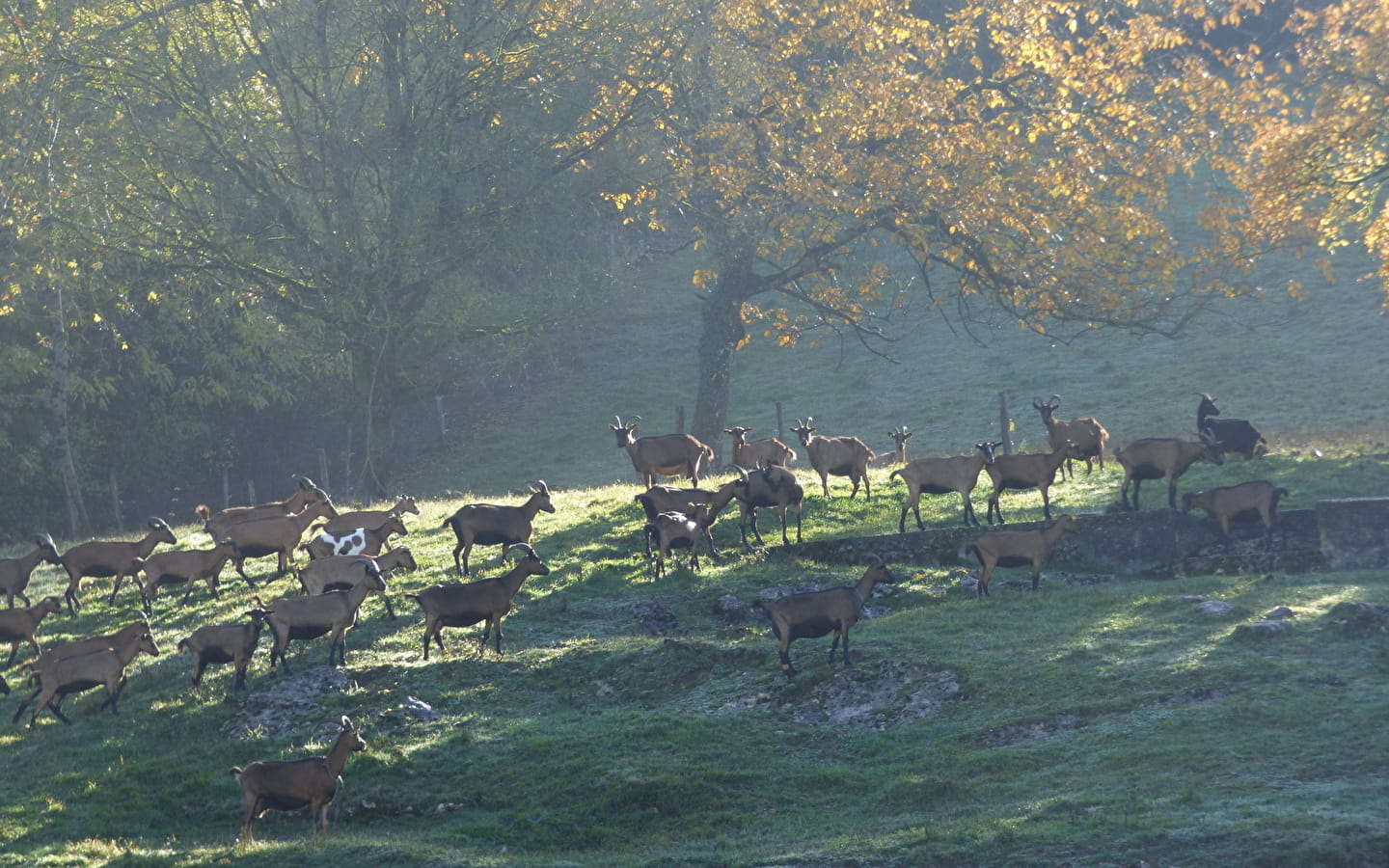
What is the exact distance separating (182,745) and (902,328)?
1924 inches

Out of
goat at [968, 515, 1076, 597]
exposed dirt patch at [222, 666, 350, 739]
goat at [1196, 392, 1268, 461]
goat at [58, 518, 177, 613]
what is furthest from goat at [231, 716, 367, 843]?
goat at [1196, 392, 1268, 461]

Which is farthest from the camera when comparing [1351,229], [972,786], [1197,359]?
[1351,229]

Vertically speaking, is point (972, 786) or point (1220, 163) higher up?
point (1220, 163)

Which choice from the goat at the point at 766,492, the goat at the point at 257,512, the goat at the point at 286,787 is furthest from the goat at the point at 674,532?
the goat at the point at 286,787

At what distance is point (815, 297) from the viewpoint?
33.6 m

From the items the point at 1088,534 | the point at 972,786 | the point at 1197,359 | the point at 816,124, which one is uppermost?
the point at 816,124

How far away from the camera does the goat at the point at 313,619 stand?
17.8 meters

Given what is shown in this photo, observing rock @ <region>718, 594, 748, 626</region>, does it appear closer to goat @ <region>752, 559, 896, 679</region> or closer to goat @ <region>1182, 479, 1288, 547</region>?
goat @ <region>752, 559, 896, 679</region>

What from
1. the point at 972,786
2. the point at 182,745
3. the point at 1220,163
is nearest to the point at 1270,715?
the point at 972,786

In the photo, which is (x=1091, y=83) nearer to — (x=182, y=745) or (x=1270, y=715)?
(x=1270, y=715)

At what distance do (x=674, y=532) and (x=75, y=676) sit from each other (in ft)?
28.9

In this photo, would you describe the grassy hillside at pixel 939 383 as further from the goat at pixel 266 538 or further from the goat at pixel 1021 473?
the goat at pixel 266 538

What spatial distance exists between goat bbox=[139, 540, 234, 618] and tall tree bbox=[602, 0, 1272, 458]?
1459cm

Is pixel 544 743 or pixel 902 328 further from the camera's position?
pixel 902 328
